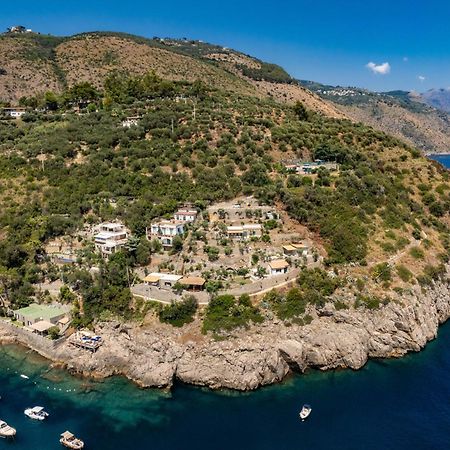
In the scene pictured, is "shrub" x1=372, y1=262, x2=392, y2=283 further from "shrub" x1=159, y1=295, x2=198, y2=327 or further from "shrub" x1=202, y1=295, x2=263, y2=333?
"shrub" x1=159, y1=295, x2=198, y2=327

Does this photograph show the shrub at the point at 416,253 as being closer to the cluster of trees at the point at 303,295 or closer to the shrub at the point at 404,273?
the shrub at the point at 404,273

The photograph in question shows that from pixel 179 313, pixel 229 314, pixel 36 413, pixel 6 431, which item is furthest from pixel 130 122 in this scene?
pixel 6 431

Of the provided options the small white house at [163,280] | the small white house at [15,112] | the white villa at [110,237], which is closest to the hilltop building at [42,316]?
the white villa at [110,237]

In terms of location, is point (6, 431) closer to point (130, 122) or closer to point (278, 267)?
point (278, 267)

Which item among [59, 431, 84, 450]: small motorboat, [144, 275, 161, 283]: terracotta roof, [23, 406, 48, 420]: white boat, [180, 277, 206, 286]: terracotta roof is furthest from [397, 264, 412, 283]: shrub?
[23, 406, 48, 420]: white boat

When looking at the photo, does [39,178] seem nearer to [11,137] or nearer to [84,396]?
[11,137]

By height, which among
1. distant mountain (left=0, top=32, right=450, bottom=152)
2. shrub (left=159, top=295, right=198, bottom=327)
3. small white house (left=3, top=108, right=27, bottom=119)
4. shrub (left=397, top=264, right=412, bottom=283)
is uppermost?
distant mountain (left=0, top=32, right=450, bottom=152)
